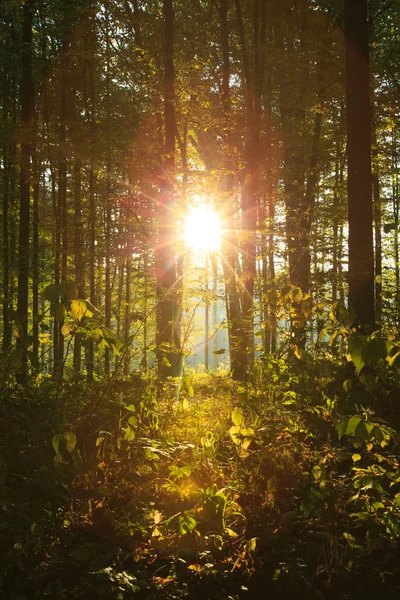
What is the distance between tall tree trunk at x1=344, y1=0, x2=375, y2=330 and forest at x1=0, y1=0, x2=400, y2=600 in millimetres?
29

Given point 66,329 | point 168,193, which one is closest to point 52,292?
point 66,329

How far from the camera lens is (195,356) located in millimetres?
7840

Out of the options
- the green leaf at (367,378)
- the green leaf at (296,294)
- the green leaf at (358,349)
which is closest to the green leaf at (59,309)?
the green leaf at (358,349)

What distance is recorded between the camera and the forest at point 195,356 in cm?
265

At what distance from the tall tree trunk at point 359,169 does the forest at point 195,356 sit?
3 cm

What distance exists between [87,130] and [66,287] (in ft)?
29.7

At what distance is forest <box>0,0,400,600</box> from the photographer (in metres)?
2.65

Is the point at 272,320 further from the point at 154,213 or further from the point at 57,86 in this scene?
the point at 57,86

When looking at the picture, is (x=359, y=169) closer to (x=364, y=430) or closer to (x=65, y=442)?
(x=364, y=430)

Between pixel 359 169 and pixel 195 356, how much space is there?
408 centimetres

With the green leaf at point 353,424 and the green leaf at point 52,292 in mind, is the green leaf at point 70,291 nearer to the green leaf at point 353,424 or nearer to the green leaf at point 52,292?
the green leaf at point 52,292

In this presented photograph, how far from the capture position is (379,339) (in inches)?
96.0

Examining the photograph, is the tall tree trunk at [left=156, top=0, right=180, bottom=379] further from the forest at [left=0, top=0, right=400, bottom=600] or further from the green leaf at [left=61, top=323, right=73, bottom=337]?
the green leaf at [left=61, top=323, right=73, bottom=337]

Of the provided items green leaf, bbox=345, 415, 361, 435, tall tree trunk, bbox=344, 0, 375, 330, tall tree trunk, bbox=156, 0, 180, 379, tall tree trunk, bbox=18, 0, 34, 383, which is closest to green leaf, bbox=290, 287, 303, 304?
green leaf, bbox=345, 415, 361, 435
